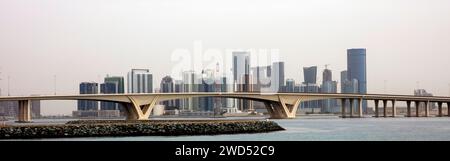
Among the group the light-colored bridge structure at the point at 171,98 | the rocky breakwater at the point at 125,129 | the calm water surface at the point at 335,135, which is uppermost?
the light-colored bridge structure at the point at 171,98

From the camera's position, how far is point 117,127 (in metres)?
46.8

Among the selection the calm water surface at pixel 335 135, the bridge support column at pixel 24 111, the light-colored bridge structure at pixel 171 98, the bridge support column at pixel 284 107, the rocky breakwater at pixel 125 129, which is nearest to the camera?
the calm water surface at pixel 335 135

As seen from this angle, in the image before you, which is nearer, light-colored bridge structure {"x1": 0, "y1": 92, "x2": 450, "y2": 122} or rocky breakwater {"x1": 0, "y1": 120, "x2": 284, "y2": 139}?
rocky breakwater {"x1": 0, "y1": 120, "x2": 284, "y2": 139}

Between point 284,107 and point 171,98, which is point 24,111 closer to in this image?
point 171,98

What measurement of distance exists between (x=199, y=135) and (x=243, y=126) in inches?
209

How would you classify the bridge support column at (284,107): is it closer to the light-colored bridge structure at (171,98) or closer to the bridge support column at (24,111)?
the light-colored bridge structure at (171,98)

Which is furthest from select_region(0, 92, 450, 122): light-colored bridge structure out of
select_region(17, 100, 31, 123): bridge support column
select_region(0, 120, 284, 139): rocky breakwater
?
select_region(0, 120, 284, 139): rocky breakwater

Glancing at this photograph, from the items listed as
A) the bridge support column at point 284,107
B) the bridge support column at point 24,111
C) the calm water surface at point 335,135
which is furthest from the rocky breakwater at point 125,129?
the bridge support column at point 284,107

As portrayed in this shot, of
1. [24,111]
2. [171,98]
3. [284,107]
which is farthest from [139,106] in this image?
[284,107]

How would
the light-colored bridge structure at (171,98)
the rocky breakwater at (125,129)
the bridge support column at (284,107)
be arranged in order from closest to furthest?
the rocky breakwater at (125,129)
the light-colored bridge structure at (171,98)
the bridge support column at (284,107)

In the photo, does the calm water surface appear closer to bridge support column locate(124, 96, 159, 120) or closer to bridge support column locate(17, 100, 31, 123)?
bridge support column locate(124, 96, 159, 120)

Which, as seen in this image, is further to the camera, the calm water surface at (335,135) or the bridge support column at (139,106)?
the bridge support column at (139,106)
